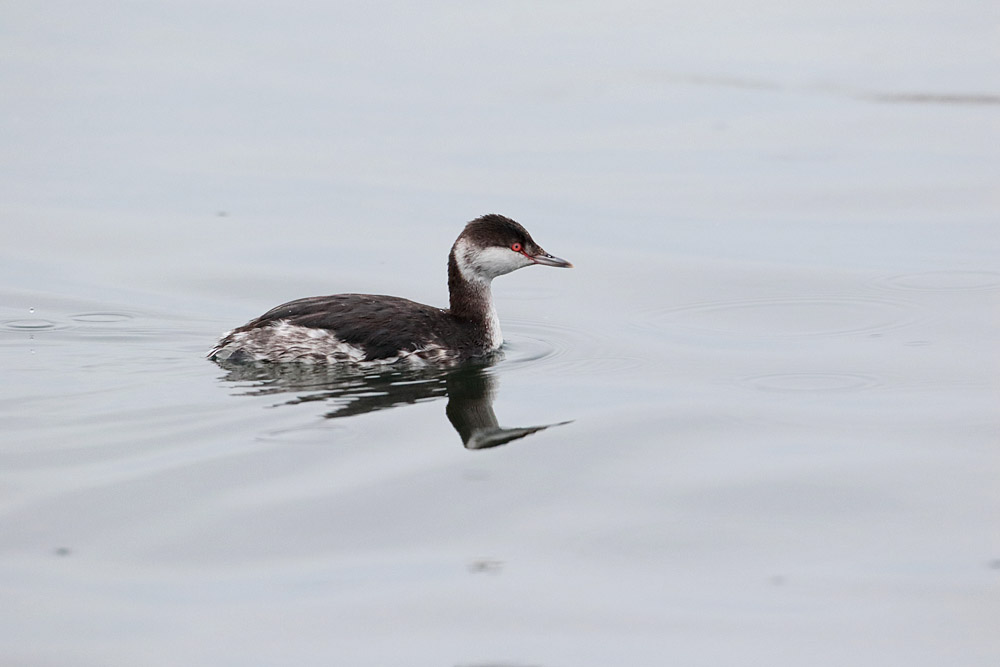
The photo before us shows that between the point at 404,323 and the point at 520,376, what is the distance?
2.61 ft

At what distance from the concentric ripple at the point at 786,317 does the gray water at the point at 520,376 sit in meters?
0.05

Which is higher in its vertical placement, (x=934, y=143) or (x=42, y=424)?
(x=934, y=143)

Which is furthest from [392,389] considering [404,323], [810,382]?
[810,382]

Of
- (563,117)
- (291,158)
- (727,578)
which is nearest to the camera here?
(727,578)

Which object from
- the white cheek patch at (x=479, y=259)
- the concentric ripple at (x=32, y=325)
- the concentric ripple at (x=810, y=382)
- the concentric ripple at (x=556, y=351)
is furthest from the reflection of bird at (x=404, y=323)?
the concentric ripple at (x=810, y=382)

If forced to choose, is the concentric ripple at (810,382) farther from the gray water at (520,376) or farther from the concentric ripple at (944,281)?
the concentric ripple at (944,281)

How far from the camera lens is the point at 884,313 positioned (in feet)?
34.9

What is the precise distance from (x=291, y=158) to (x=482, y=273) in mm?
6280

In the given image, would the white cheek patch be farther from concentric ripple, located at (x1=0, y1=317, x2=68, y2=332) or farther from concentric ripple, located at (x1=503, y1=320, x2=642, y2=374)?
concentric ripple, located at (x1=0, y1=317, x2=68, y2=332)

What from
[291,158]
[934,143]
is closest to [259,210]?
[291,158]

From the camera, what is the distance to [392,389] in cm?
881

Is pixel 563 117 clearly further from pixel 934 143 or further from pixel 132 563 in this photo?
pixel 132 563

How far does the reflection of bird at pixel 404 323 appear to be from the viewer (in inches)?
365

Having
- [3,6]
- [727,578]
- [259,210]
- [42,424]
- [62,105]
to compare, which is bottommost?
[727,578]
